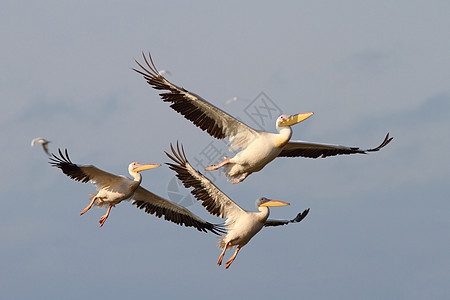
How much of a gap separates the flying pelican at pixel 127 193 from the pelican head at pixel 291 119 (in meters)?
2.20

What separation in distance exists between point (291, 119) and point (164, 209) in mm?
3089

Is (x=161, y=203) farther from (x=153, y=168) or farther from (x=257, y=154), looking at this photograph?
(x=257, y=154)

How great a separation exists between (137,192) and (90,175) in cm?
134

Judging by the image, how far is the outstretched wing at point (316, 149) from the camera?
21719 mm

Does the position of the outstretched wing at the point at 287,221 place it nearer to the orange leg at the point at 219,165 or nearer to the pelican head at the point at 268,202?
the pelican head at the point at 268,202

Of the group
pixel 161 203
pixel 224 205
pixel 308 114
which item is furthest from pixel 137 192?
pixel 308 114

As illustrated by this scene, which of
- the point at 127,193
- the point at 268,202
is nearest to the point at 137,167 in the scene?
the point at 127,193

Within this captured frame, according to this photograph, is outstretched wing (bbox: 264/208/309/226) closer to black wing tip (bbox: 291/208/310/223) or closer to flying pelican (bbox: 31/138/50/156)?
black wing tip (bbox: 291/208/310/223)

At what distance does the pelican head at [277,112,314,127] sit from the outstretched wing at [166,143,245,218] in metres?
1.63

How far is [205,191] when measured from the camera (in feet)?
66.8

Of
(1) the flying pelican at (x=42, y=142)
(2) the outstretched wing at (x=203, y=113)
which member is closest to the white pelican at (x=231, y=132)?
(2) the outstretched wing at (x=203, y=113)

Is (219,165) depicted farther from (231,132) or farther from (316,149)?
(316,149)

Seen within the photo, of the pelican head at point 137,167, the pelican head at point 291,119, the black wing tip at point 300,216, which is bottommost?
the black wing tip at point 300,216

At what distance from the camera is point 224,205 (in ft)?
67.7
